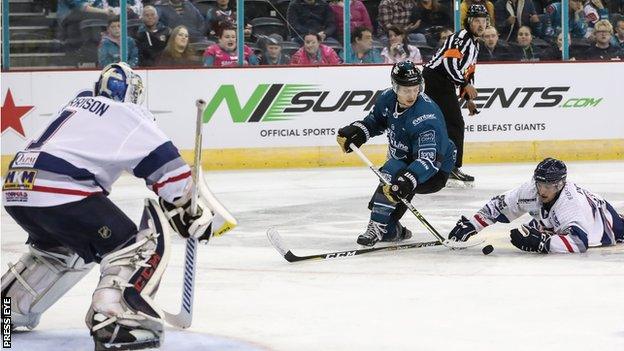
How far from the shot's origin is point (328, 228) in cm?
772

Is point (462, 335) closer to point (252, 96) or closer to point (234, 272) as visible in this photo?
point (234, 272)

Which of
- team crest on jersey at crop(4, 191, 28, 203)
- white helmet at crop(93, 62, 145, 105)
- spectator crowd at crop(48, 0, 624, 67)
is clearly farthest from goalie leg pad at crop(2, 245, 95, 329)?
spectator crowd at crop(48, 0, 624, 67)

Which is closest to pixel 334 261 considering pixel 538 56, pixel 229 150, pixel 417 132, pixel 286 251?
pixel 286 251

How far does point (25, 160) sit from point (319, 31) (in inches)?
281

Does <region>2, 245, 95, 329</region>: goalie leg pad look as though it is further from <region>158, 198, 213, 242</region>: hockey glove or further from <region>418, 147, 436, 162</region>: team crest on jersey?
<region>418, 147, 436, 162</region>: team crest on jersey

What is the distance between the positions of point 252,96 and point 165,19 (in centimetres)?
93

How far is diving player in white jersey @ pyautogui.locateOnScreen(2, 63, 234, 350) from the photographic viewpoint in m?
4.27

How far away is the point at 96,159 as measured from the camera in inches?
169

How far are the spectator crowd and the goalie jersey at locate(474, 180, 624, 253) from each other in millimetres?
4807

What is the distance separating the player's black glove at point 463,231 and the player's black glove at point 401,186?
311mm

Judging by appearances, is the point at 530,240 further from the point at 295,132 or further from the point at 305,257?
the point at 295,132

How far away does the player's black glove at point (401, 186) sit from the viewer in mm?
6547

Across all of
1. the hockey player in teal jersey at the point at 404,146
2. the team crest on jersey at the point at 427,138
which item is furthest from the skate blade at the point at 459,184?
the team crest on jersey at the point at 427,138

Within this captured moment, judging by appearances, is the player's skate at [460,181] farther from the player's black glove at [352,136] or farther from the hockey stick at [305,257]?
the hockey stick at [305,257]
